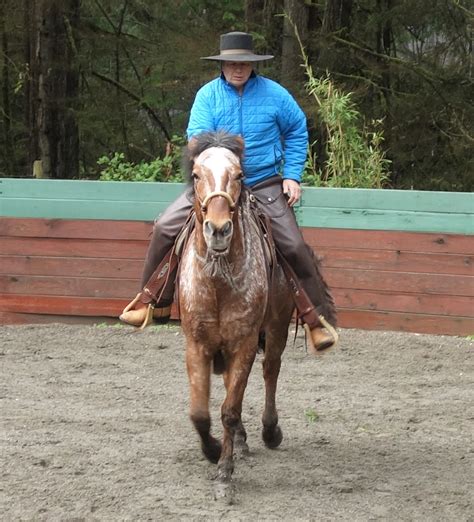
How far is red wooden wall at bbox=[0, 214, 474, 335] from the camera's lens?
28.6 feet

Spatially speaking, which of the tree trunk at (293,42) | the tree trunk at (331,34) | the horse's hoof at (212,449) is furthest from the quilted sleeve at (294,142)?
the tree trunk at (331,34)

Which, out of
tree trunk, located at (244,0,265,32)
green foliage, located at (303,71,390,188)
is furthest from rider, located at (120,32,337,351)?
tree trunk, located at (244,0,265,32)

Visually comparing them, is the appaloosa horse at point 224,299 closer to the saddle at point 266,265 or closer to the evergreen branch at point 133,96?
the saddle at point 266,265

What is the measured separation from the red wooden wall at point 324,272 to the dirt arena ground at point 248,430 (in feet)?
0.81

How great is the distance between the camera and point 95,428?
240 inches

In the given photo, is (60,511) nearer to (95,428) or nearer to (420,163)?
(95,428)

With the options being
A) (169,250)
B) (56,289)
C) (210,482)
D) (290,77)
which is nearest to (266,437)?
(210,482)

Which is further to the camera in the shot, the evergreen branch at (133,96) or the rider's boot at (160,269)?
the evergreen branch at (133,96)

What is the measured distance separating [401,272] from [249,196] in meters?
3.84

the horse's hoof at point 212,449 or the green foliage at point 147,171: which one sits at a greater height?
the green foliage at point 147,171

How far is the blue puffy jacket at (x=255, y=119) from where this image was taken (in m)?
5.42

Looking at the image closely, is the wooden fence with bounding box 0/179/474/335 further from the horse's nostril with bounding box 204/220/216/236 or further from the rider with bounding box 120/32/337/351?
the horse's nostril with bounding box 204/220/216/236

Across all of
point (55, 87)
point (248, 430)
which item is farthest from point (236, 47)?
point (55, 87)

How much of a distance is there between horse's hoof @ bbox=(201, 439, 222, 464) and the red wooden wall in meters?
3.91
